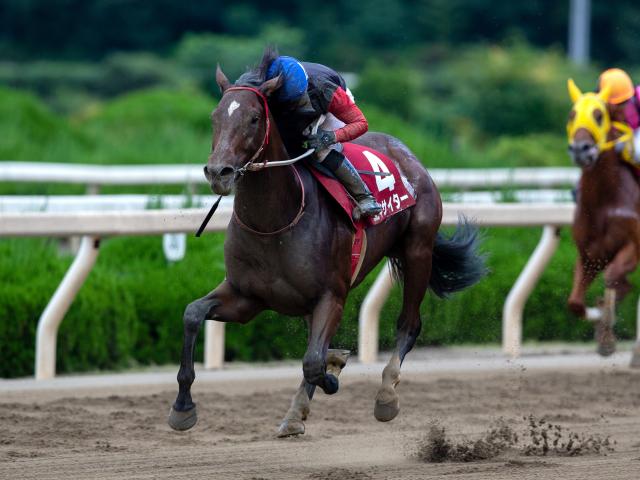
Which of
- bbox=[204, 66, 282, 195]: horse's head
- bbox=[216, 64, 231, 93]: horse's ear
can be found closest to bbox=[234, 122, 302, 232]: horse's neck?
bbox=[204, 66, 282, 195]: horse's head

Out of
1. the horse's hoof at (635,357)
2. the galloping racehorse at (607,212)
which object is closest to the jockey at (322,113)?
the galloping racehorse at (607,212)

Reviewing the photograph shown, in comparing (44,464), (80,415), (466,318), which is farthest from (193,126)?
(44,464)

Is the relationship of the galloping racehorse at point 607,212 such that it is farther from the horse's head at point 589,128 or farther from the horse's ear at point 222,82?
the horse's ear at point 222,82

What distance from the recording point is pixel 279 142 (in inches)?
219

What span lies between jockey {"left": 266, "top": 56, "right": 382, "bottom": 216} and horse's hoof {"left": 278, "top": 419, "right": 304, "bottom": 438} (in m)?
0.89

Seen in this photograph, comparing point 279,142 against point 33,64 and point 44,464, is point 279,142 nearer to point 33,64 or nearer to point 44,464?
point 44,464

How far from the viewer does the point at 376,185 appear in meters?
6.16

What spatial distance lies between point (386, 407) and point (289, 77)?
4.74ft

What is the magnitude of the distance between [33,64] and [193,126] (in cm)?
1635

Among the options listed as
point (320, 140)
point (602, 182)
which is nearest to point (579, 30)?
point (602, 182)

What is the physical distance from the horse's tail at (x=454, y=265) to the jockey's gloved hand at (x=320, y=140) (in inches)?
54.8

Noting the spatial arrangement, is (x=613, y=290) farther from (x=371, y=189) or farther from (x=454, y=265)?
(x=371, y=189)

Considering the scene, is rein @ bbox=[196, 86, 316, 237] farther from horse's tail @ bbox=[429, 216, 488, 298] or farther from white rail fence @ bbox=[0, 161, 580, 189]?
white rail fence @ bbox=[0, 161, 580, 189]

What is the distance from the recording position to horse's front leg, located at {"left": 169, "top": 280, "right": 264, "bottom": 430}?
218 inches
